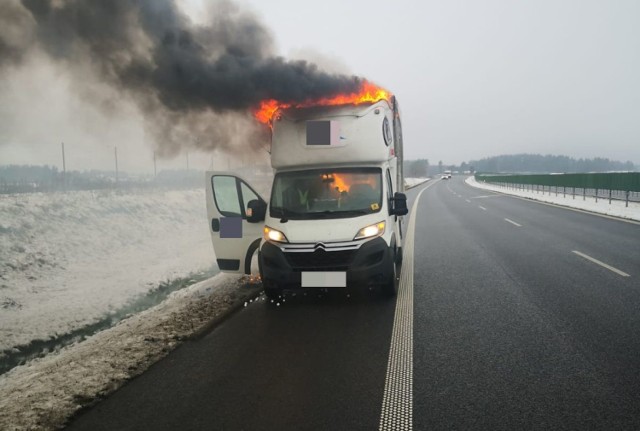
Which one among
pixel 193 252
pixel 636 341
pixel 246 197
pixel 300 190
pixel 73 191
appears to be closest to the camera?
pixel 636 341

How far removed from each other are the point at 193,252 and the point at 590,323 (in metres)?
9.87

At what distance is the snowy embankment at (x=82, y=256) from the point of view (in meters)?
6.50

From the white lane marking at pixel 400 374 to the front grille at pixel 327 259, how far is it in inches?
38.1

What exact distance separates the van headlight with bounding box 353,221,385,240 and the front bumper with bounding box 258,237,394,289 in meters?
0.09

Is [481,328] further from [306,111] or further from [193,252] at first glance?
[193,252]

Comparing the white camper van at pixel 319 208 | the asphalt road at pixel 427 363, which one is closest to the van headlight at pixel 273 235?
Answer: the white camper van at pixel 319 208

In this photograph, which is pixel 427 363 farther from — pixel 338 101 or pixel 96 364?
pixel 338 101

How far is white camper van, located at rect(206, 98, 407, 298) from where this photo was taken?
18.1ft

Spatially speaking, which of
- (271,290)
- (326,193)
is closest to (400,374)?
(271,290)

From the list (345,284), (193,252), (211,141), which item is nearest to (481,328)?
(345,284)

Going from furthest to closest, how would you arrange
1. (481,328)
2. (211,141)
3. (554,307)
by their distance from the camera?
(211,141), (554,307), (481,328)

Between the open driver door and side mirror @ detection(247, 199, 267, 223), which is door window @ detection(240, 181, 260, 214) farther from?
side mirror @ detection(247, 199, 267, 223)

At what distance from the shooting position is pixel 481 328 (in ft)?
15.7

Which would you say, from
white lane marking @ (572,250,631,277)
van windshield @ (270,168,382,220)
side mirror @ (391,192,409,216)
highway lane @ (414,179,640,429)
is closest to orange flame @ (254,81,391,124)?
van windshield @ (270,168,382,220)
